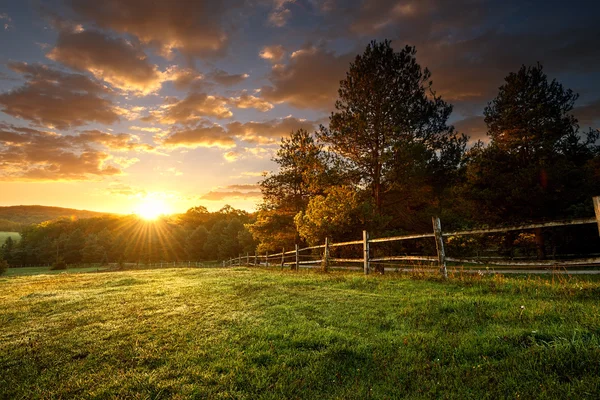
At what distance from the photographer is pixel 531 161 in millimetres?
19922

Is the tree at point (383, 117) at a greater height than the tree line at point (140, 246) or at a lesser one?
greater

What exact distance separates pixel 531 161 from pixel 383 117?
11.2m

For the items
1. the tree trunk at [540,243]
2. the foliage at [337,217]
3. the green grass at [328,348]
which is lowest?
the green grass at [328,348]

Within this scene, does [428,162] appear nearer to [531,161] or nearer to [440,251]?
[531,161]

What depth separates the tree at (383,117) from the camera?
18.1 m

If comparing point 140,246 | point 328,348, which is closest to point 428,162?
point 328,348

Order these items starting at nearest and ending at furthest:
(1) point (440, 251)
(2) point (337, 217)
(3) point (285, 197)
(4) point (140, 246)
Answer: (1) point (440, 251) < (2) point (337, 217) < (3) point (285, 197) < (4) point (140, 246)

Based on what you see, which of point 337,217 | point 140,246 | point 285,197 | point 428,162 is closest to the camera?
point 337,217

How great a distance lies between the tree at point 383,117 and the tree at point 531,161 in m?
2.95

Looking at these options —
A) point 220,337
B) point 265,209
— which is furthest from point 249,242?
point 220,337

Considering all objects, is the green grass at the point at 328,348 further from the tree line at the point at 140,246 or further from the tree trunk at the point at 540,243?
the tree line at the point at 140,246

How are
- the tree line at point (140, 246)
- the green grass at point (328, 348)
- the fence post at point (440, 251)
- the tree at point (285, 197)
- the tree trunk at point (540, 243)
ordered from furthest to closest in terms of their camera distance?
the tree line at point (140, 246), the tree at point (285, 197), the tree trunk at point (540, 243), the fence post at point (440, 251), the green grass at point (328, 348)

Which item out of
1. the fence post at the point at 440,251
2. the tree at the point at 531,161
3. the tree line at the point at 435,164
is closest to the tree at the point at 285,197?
the tree line at the point at 435,164

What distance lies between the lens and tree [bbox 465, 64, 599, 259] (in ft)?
59.5
